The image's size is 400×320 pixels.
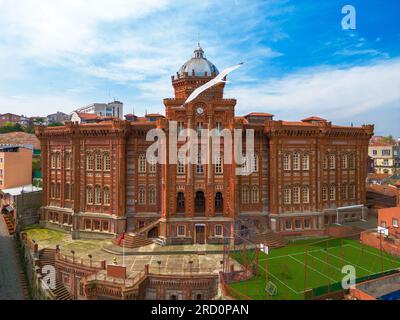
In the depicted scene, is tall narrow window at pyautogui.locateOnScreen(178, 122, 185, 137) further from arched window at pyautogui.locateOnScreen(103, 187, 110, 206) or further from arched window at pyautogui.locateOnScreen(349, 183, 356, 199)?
arched window at pyautogui.locateOnScreen(349, 183, 356, 199)

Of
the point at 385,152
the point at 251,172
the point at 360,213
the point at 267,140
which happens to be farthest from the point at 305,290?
the point at 385,152

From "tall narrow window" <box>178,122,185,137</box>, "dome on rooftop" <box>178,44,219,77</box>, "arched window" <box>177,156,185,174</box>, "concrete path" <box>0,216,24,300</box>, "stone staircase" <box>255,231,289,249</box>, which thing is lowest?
"concrete path" <box>0,216,24,300</box>

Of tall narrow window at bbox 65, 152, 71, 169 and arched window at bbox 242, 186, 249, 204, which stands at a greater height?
tall narrow window at bbox 65, 152, 71, 169

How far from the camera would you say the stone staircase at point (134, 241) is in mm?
37750

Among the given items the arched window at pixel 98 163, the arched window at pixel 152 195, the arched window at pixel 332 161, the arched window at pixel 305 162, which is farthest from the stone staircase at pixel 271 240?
the arched window at pixel 98 163

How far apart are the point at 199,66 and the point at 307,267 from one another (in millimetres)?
33060

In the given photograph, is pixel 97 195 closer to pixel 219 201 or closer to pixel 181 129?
pixel 181 129

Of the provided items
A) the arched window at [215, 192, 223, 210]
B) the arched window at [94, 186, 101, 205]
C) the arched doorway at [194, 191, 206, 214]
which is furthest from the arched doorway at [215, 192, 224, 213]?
the arched window at [94, 186, 101, 205]

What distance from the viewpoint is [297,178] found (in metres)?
44.3

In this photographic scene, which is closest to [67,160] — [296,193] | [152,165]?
[152,165]

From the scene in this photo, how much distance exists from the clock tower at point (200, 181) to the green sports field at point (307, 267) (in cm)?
570

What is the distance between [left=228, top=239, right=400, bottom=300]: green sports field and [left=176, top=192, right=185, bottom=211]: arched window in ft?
32.2

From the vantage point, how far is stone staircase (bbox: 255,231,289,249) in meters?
39.0

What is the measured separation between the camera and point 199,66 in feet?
159
